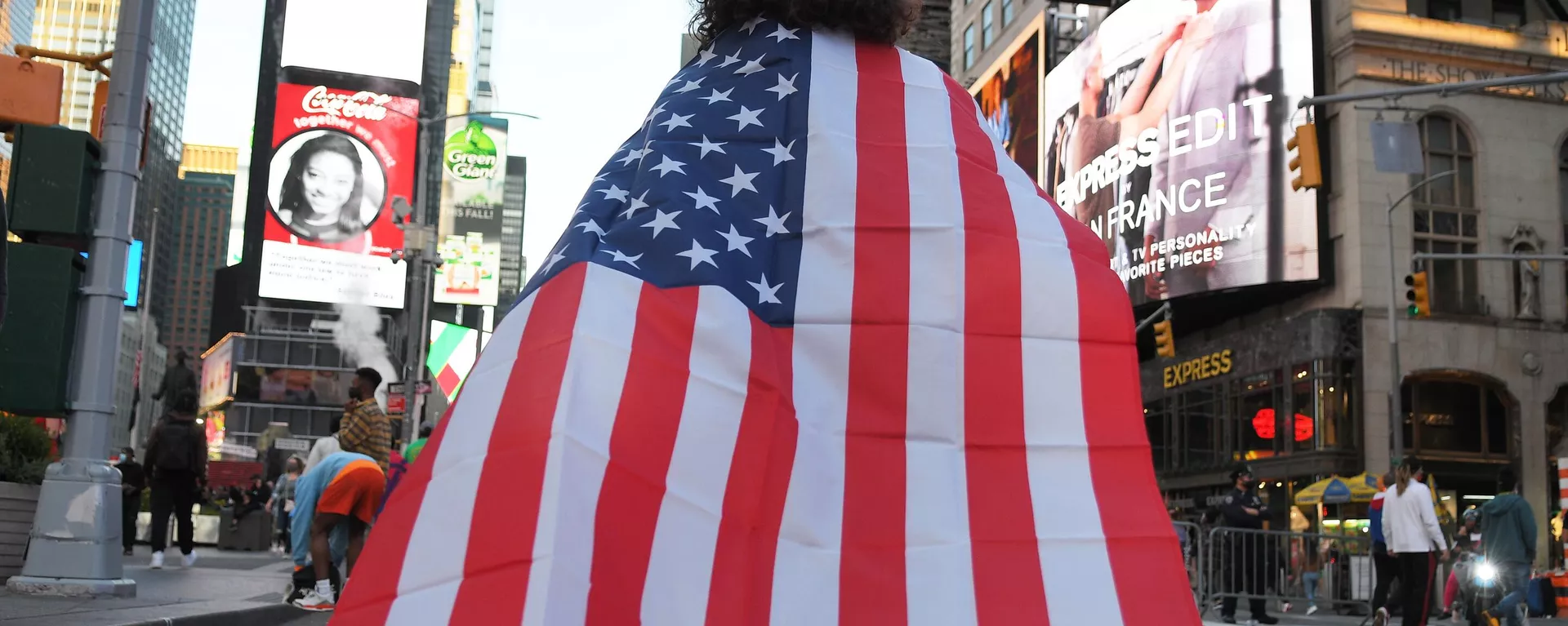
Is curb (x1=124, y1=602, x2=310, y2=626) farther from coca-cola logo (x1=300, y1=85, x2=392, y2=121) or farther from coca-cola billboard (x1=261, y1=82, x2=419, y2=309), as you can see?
coca-cola logo (x1=300, y1=85, x2=392, y2=121)

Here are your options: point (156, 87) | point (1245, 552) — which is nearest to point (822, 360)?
point (1245, 552)

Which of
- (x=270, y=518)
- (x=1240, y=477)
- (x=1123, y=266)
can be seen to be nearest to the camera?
(x=1240, y=477)

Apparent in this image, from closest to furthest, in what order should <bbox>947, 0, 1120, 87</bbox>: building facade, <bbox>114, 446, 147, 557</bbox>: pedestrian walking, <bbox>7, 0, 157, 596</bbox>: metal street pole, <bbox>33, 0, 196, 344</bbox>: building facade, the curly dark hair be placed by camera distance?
the curly dark hair
<bbox>7, 0, 157, 596</bbox>: metal street pole
<bbox>114, 446, 147, 557</bbox>: pedestrian walking
<bbox>947, 0, 1120, 87</bbox>: building facade
<bbox>33, 0, 196, 344</bbox>: building facade

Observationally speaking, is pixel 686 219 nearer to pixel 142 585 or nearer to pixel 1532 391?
pixel 142 585

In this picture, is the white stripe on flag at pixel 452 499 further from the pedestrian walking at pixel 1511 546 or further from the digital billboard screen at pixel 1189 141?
the digital billboard screen at pixel 1189 141

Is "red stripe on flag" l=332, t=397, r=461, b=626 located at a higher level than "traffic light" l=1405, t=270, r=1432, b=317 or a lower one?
lower

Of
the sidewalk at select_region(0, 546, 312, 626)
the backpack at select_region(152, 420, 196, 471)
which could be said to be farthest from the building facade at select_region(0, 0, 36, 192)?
the sidewalk at select_region(0, 546, 312, 626)

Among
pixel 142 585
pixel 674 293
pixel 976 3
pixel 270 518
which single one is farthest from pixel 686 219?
pixel 976 3

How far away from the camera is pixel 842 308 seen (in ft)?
9.09

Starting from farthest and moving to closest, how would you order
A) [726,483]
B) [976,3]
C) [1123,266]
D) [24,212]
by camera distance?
[976,3] → [1123,266] → [24,212] → [726,483]

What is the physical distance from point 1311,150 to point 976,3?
39.6 meters

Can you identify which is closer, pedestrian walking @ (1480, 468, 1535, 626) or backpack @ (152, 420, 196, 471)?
pedestrian walking @ (1480, 468, 1535, 626)

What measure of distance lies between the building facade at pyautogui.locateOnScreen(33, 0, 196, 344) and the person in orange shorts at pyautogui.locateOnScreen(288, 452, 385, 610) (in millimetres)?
45226

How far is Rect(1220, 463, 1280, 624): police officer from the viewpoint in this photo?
15086 millimetres
